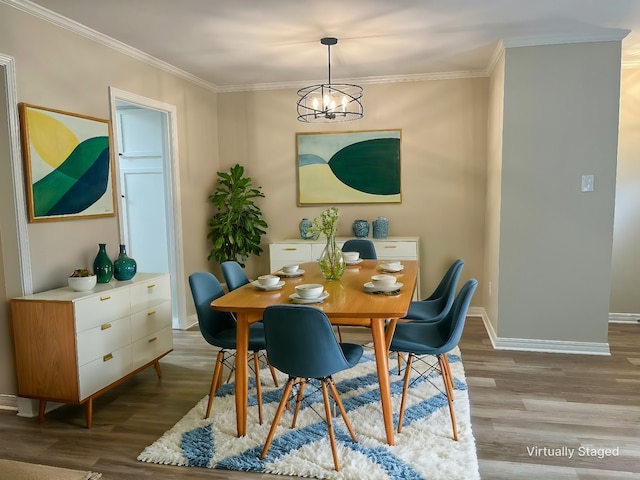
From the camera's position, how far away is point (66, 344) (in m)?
2.83

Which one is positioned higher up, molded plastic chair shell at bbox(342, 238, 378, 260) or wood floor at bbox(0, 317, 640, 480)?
molded plastic chair shell at bbox(342, 238, 378, 260)

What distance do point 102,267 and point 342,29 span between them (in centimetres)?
243

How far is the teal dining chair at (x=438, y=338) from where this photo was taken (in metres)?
2.67

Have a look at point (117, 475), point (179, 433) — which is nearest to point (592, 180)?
point (179, 433)

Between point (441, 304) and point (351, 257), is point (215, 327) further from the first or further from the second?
point (441, 304)

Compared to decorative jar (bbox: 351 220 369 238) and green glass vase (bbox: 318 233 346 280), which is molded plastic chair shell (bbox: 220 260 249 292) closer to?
green glass vase (bbox: 318 233 346 280)

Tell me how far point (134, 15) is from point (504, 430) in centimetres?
349

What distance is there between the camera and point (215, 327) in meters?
3.15

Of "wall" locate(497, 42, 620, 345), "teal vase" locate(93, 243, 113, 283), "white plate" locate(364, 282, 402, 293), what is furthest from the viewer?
"wall" locate(497, 42, 620, 345)

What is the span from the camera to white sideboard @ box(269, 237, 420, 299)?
4.97 m

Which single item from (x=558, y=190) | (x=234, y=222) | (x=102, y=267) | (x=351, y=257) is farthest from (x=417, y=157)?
(x=102, y=267)

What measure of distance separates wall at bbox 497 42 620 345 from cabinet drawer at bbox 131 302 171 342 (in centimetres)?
278

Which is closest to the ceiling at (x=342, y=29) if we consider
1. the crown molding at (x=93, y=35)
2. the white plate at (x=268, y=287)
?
the crown molding at (x=93, y=35)

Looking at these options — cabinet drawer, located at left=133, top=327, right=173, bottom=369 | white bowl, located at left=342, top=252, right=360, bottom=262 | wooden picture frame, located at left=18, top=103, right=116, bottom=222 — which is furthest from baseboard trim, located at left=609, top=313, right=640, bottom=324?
wooden picture frame, located at left=18, top=103, right=116, bottom=222
